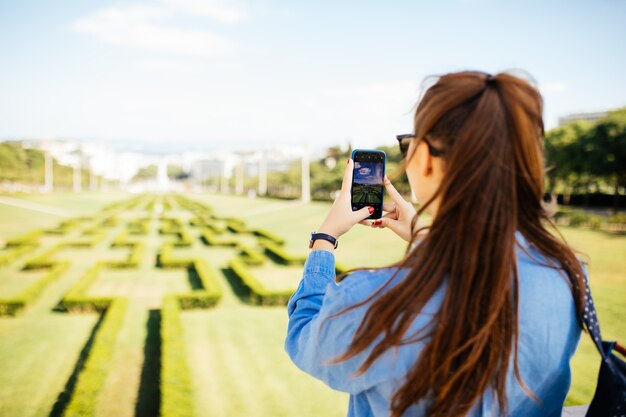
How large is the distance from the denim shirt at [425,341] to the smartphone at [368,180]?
39 centimetres

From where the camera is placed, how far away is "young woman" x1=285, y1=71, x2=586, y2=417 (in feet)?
2.98

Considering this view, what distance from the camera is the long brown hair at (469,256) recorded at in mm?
906

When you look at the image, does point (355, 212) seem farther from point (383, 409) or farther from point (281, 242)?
point (281, 242)

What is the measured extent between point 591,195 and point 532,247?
38.7 meters

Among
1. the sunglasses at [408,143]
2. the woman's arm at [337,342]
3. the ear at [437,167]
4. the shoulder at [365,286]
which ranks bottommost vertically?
the woman's arm at [337,342]

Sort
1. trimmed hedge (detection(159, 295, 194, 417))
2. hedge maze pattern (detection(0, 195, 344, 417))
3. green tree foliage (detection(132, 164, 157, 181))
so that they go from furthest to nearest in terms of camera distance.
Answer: green tree foliage (detection(132, 164, 157, 181)) → hedge maze pattern (detection(0, 195, 344, 417)) → trimmed hedge (detection(159, 295, 194, 417))

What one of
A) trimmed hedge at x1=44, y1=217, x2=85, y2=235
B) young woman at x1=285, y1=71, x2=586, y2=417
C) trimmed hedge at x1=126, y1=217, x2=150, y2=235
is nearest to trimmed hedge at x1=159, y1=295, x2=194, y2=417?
young woman at x1=285, y1=71, x2=586, y2=417

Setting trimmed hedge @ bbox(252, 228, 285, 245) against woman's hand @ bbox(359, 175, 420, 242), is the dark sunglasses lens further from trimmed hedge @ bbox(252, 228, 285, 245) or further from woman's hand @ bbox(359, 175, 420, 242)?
trimmed hedge @ bbox(252, 228, 285, 245)

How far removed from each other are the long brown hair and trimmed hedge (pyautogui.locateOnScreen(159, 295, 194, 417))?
173 inches

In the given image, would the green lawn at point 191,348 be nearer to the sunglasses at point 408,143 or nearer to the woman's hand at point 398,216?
the woman's hand at point 398,216

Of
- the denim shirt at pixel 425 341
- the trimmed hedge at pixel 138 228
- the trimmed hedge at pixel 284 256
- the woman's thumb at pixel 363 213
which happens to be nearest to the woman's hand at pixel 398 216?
the woman's thumb at pixel 363 213

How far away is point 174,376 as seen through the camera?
5.46m

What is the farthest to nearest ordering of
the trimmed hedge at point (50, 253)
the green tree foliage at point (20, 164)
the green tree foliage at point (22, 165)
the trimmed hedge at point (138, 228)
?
the green tree foliage at point (22, 165), the green tree foliage at point (20, 164), the trimmed hedge at point (138, 228), the trimmed hedge at point (50, 253)

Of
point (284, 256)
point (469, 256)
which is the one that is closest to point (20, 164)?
point (284, 256)
